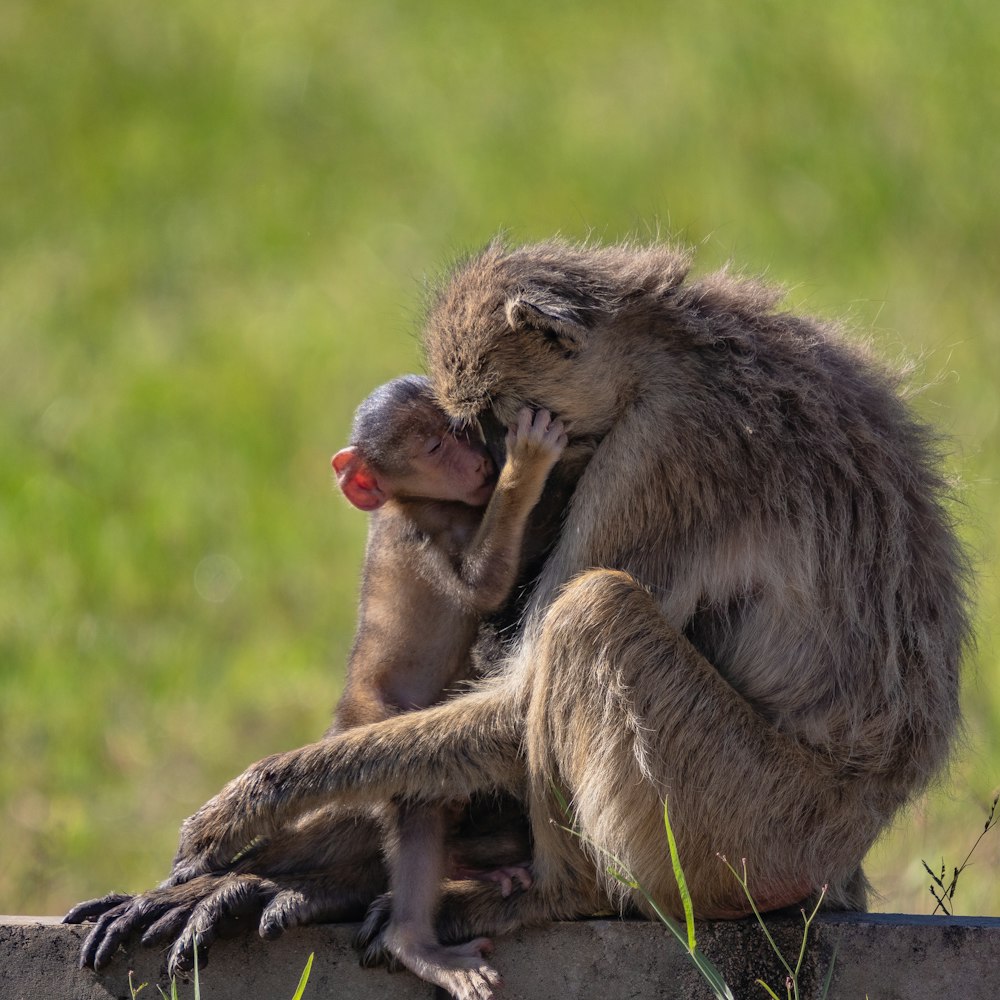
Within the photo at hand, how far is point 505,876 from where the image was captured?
15.7 ft

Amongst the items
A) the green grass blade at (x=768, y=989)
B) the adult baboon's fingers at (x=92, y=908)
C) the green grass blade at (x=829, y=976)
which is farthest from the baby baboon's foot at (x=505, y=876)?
the adult baboon's fingers at (x=92, y=908)

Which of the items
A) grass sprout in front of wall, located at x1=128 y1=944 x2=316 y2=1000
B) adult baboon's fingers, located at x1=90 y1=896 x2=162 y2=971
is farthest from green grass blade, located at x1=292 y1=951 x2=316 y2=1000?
adult baboon's fingers, located at x1=90 y1=896 x2=162 y2=971

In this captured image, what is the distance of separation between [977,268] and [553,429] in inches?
418

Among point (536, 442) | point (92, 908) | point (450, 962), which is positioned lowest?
point (450, 962)

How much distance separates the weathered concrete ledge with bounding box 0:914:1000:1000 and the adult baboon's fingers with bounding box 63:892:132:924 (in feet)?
0.14

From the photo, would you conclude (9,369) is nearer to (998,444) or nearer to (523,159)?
(523,159)

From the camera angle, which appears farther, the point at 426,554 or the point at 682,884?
the point at 426,554

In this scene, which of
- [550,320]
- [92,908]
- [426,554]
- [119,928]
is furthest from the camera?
[426,554]

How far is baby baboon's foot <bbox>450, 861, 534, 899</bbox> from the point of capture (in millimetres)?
4758

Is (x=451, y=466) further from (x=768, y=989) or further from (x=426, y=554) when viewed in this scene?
(x=768, y=989)

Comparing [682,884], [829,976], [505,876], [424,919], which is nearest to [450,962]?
[424,919]

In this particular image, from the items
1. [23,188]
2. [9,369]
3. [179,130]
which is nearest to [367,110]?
[179,130]

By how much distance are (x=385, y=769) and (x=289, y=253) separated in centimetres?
1199

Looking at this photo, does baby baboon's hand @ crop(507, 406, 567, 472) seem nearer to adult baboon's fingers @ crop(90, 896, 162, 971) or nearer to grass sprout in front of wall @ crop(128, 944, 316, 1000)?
grass sprout in front of wall @ crop(128, 944, 316, 1000)
